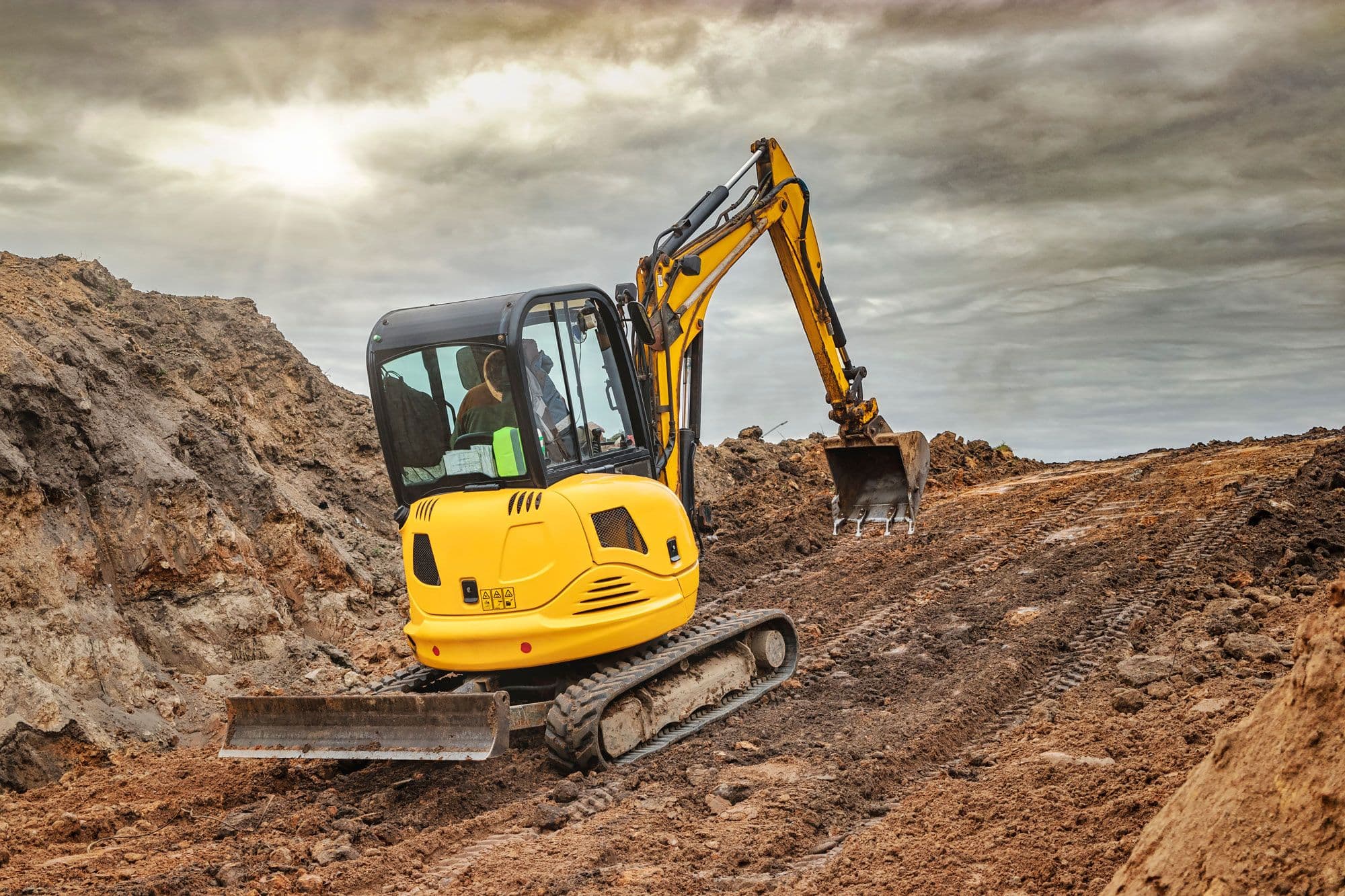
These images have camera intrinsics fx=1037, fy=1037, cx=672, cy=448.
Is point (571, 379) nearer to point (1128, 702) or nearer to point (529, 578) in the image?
point (529, 578)

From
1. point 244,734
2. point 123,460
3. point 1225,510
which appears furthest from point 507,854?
point 1225,510

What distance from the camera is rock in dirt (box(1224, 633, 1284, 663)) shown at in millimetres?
6227

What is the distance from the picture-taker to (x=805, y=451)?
20391 mm

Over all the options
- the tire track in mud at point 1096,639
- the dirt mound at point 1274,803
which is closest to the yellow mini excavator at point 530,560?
the tire track in mud at point 1096,639

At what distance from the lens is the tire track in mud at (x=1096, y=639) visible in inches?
187

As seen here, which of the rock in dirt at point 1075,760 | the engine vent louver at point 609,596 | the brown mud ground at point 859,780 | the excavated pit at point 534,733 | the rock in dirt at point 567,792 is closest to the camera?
the brown mud ground at point 859,780

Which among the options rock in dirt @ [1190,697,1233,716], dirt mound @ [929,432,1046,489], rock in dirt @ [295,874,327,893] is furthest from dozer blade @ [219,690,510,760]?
dirt mound @ [929,432,1046,489]

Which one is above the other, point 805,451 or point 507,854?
point 805,451

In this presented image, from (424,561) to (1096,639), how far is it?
4912mm

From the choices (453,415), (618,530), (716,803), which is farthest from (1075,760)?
(453,415)

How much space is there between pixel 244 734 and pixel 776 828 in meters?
3.55

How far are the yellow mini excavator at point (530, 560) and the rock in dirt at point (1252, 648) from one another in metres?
2.95

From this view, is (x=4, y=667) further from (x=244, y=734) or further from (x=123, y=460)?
(x=123, y=460)

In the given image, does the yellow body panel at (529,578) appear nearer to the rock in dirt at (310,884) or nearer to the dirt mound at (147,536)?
the rock in dirt at (310,884)
